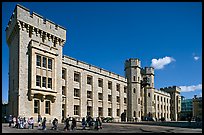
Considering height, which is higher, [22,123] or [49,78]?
[49,78]

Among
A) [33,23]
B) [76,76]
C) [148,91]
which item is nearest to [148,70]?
[148,91]

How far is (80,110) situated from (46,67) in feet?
43.0

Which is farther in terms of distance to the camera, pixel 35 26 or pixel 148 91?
pixel 148 91

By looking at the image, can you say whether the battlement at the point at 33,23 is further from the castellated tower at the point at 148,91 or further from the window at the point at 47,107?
the castellated tower at the point at 148,91

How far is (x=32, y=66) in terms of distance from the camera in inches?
1458

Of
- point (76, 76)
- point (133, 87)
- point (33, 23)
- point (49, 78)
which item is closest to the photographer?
point (33, 23)

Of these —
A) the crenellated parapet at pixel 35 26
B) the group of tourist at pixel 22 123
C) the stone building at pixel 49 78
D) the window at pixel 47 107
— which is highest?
the crenellated parapet at pixel 35 26

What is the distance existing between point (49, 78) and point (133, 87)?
33065 millimetres

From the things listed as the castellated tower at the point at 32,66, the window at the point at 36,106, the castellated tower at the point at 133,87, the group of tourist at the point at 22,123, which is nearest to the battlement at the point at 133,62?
the castellated tower at the point at 133,87

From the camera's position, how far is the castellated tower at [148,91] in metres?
78.1

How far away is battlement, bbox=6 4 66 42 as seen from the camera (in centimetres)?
3698

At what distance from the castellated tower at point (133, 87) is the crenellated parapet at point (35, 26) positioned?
94.4 feet

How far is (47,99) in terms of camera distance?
39188mm

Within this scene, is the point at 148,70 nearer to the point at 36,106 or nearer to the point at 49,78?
the point at 49,78
